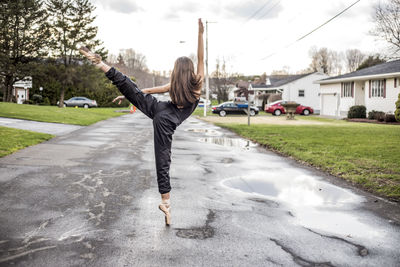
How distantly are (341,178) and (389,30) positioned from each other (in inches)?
1058

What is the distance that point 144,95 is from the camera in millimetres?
4387

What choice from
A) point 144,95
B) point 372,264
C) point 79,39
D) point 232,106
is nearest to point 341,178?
point 372,264

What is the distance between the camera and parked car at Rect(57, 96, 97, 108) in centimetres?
5022

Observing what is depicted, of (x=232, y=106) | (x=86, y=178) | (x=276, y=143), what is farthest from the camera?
(x=232, y=106)

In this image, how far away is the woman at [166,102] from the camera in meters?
4.21

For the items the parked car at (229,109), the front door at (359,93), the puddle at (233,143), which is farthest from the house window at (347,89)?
the puddle at (233,143)

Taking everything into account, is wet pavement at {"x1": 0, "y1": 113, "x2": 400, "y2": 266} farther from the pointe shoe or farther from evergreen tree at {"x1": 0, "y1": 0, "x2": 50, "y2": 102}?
evergreen tree at {"x1": 0, "y1": 0, "x2": 50, "y2": 102}

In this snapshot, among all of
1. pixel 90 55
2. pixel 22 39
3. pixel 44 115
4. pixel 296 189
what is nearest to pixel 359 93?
pixel 44 115

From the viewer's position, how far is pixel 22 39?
36719mm

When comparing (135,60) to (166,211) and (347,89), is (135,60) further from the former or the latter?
(166,211)

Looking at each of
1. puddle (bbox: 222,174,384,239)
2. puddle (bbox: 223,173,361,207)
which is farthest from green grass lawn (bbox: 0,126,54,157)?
puddle (bbox: 222,174,384,239)

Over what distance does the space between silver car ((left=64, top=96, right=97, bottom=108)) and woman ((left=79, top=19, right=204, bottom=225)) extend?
4829 cm

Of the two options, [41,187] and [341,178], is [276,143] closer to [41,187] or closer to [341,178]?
[341,178]

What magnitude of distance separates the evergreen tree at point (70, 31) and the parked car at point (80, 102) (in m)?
7.73
